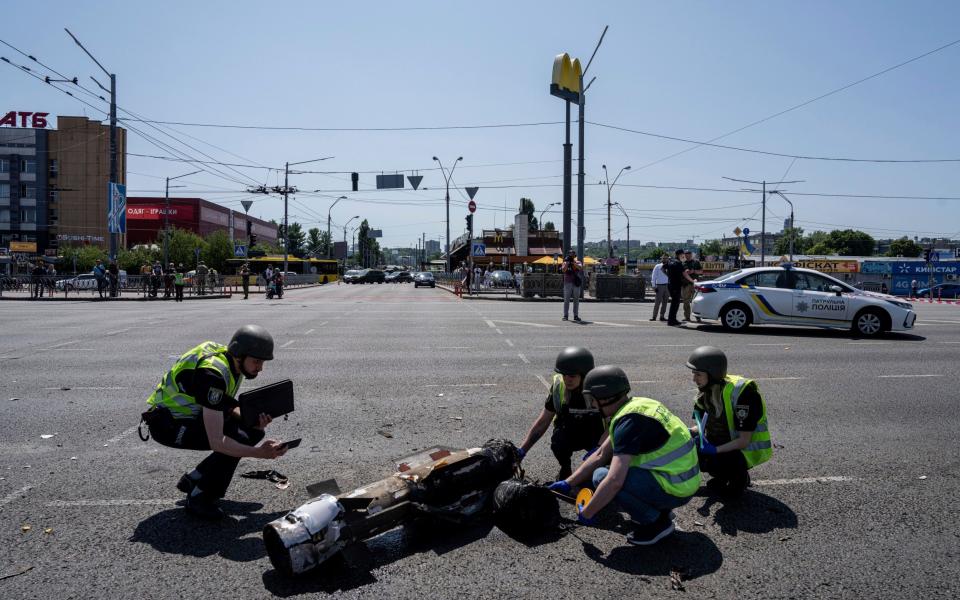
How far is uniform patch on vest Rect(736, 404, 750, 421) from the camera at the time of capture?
4.59 m

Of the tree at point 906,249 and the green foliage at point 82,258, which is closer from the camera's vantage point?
the green foliage at point 82,258

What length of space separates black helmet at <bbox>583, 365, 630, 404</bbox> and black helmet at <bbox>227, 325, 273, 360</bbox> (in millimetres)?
2025

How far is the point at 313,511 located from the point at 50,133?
3673 inches

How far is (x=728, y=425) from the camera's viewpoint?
466 centimetres

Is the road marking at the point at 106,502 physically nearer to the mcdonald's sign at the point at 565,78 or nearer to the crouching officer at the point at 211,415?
the crouching officer at the point at 211,415

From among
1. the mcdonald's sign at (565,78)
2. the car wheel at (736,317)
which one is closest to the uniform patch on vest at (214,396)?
the car wheel at (736,317)

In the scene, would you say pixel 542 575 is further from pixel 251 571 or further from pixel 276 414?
pixel 276 414

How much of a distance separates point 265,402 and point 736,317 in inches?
523

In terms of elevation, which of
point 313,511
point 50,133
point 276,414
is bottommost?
point 313,511

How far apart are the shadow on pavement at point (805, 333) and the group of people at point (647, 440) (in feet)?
36.9

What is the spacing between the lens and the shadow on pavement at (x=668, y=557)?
3.63 m

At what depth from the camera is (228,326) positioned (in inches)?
650

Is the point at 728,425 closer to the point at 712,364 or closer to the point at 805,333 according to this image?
the point at 712,364

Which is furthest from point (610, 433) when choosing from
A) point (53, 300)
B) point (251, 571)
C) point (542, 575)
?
point (53, 300)
